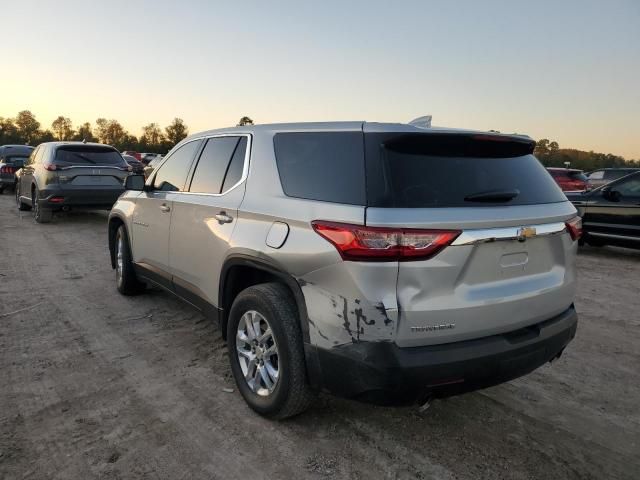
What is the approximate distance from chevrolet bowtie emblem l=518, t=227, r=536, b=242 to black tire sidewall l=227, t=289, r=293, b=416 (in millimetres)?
1344

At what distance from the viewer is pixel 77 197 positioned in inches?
418

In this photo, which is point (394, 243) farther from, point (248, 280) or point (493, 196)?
point (248, 280)

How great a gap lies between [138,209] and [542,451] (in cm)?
406

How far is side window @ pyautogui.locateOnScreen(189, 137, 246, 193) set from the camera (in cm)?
364

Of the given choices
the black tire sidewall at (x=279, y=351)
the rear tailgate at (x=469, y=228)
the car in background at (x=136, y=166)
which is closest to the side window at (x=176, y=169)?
the black tire sidewall at (x=279, y=351)

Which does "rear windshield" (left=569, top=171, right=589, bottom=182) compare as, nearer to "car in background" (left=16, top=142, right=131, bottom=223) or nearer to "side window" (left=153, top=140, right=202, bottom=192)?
"car in background" (left=16, top=142, right=131, bottom=223)

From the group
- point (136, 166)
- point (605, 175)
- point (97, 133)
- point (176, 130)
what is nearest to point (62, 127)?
point (97, 133)

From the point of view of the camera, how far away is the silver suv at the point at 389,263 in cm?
229

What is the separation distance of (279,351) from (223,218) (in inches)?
43.4

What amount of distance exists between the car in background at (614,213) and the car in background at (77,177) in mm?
9404

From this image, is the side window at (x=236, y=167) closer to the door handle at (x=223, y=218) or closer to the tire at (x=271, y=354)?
the door handle at (x=223, y=218)

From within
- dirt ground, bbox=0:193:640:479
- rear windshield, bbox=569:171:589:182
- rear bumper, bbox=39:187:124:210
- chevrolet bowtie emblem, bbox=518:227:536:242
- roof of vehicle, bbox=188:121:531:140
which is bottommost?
dirt ground, bbox=0:193:640:479

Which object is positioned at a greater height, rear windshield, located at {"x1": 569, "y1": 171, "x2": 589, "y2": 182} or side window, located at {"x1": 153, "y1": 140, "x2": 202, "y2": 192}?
side window, located at {"x1": 153, "y1": 140, "x2": 202, "y2": 192}

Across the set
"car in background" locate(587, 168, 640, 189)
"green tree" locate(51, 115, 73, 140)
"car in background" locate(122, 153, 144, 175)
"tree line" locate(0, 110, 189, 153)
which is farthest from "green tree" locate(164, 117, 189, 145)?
"car in background" locate(587, 168, 640, 189)
